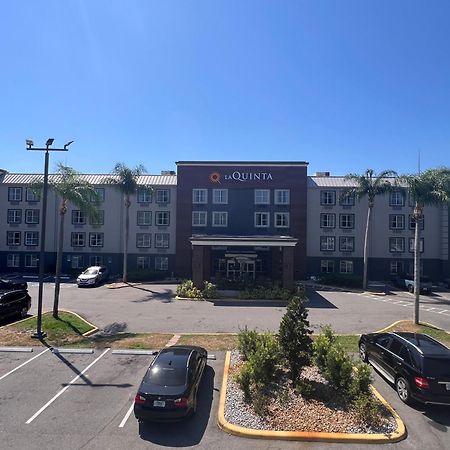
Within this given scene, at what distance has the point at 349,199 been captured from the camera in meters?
46.2

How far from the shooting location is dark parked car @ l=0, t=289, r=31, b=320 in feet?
69.2

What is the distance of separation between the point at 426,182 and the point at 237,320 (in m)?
13.3

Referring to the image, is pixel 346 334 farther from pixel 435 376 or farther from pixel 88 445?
pixel 88 445

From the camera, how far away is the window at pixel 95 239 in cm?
4766

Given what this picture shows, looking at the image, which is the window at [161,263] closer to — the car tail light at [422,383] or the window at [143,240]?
the window at [143,240]

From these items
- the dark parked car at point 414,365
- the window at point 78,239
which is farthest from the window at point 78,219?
the dark parked car at point 414,365

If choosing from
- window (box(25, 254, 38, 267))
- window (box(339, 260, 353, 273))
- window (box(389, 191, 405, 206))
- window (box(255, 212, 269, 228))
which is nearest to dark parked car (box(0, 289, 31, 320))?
window (box(25, 254, 38, 267))

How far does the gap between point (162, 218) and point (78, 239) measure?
34.4ft

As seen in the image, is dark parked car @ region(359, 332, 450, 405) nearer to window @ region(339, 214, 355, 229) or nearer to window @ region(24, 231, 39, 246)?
window @ region(339, 214, 355, 229)

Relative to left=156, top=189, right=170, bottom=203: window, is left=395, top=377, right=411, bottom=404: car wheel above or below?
below

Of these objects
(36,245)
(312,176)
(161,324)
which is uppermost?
(312,176)

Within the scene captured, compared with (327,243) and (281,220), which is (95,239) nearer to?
(281,220)

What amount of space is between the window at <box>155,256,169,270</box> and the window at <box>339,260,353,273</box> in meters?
20.2

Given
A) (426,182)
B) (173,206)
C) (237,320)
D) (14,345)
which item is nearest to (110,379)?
(14,345)
